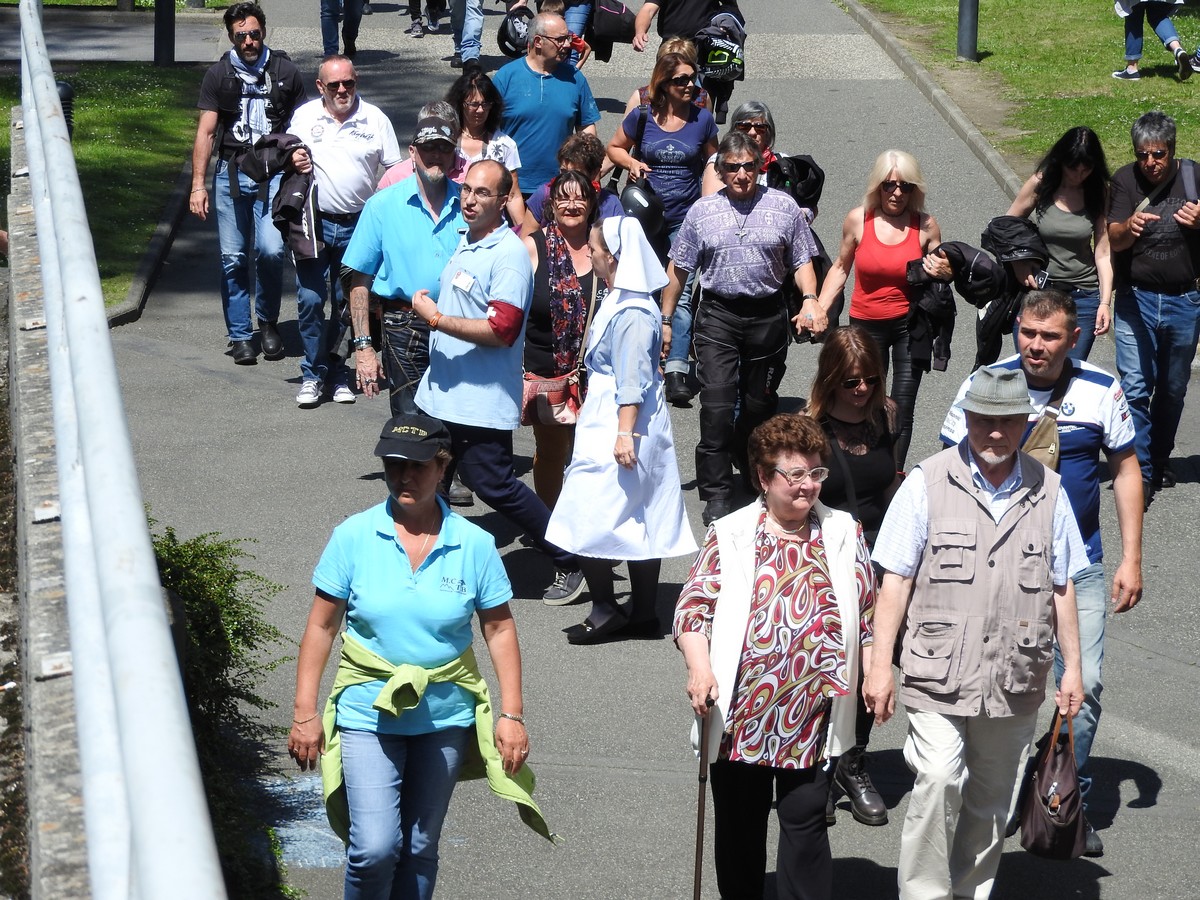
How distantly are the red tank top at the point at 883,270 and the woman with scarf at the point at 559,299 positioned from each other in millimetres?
1646

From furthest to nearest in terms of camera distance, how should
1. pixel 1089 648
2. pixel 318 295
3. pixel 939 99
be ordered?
pixel 939 99, pixel 318 295, pixel 1089 648

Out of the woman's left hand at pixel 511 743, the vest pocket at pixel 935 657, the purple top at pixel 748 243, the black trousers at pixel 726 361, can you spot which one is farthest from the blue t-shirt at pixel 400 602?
the purple top at pixel 748 243

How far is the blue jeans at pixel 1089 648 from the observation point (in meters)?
5.89

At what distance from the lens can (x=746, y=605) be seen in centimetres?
507

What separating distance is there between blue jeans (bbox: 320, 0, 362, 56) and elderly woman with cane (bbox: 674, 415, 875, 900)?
1474 centimetres

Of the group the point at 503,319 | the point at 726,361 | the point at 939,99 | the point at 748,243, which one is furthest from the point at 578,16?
the point at 503,319

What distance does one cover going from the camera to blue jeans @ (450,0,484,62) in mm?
17920

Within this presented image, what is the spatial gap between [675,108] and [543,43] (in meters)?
1.15

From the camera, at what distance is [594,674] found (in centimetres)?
727

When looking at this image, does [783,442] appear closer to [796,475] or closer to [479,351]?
[796,475]

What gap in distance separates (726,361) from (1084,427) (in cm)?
313

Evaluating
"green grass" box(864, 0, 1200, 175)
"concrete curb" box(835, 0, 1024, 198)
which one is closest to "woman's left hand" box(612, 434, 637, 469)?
"concrete curb" box(835, 0, 1024, 198)

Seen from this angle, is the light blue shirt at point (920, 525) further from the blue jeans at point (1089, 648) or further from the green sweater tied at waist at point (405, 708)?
the green sweater tied at waist at point (405, 708)

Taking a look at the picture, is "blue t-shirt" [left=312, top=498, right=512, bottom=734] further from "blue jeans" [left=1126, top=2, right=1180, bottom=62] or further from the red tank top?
"blue jeans" [left=1126, top=2, right=1180, bottom=62]
